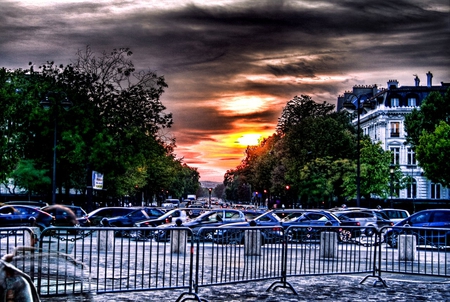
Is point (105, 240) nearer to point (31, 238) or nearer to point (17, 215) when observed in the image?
point (31, 238)

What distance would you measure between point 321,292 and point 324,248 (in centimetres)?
131

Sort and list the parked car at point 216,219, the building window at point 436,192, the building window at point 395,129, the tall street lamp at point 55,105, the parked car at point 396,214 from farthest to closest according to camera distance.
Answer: the building window at point 395,129, the building window at point 436,192, the parked car at point 396,214, the tall street lamp at point 55,105, the parked car at point 216,219

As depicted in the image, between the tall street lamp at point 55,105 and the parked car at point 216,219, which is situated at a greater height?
the tall street lamp at point 55,105

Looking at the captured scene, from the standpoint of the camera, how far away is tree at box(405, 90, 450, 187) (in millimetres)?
59750

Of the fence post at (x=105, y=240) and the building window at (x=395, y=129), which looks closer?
the fence post at (x=105, y=240)

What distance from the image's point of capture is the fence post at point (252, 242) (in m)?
12.7

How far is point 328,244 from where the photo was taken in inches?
590

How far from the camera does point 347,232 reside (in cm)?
1530

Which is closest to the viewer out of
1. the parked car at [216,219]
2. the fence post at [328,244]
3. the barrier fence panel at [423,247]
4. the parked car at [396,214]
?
the fence post at [328,244]

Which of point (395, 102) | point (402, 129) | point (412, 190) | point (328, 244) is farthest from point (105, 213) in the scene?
point (395, 102)

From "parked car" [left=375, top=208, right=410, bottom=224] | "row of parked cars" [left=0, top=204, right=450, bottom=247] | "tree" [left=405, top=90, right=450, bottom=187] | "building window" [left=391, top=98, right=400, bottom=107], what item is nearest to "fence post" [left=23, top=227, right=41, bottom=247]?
"row of parked cars" [left=0, top=204, right=450, bottom=247]

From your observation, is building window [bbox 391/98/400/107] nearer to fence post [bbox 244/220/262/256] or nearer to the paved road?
the paved road

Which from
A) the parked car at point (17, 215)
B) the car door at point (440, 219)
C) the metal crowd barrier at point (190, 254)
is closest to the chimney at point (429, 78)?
the car door at point (440, 219)

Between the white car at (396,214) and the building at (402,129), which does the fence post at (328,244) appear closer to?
the white car at (396,214)
